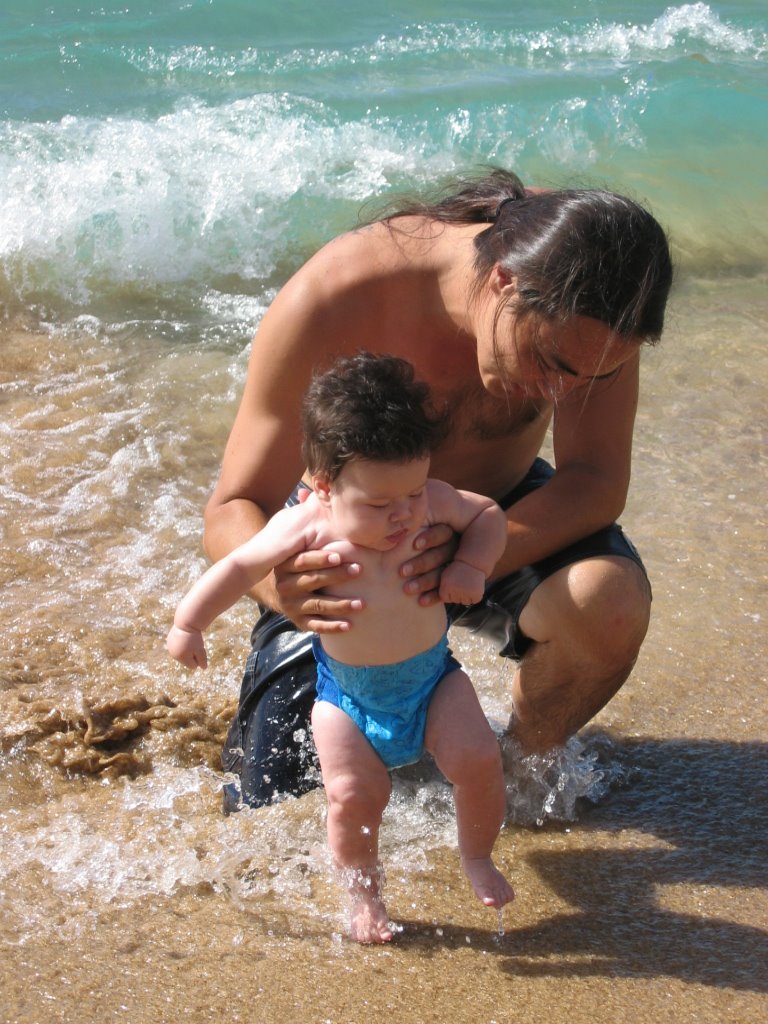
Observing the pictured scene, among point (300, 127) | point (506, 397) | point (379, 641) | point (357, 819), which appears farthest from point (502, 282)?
point (300, 127)

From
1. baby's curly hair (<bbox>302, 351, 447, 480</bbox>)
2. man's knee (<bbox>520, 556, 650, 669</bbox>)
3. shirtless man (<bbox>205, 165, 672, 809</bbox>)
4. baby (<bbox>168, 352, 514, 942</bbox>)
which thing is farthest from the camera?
man's knee (<bbox>520, 556, 650, 669</bbox>)

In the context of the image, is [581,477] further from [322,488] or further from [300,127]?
[300,127]

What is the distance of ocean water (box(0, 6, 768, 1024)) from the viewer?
2256 mm

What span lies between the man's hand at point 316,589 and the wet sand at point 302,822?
1.78 ft

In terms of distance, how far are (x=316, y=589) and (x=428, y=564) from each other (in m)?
0.22

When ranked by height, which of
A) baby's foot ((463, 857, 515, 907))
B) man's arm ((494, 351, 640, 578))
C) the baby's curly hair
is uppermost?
the baby's curly hair

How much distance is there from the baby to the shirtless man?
13cm

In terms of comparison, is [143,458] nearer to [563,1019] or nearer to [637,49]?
[563,1019]

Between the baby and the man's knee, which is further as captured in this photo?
the man's knee

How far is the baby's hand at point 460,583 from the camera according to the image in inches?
92.2

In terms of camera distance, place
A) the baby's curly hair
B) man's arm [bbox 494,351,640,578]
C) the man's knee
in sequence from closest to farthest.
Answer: the baby's curly hair < the man's knee < man's arm [bbox 494,351,640,578]

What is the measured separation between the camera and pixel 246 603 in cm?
383

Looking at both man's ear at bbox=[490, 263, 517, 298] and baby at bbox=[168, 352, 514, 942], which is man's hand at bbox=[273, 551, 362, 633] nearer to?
baby at bbox=[168, 352, 514, 942]

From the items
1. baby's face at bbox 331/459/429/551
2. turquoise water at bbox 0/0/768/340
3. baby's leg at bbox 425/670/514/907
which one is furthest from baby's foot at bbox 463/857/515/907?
turquoise water at bbox 0/0/768/340
